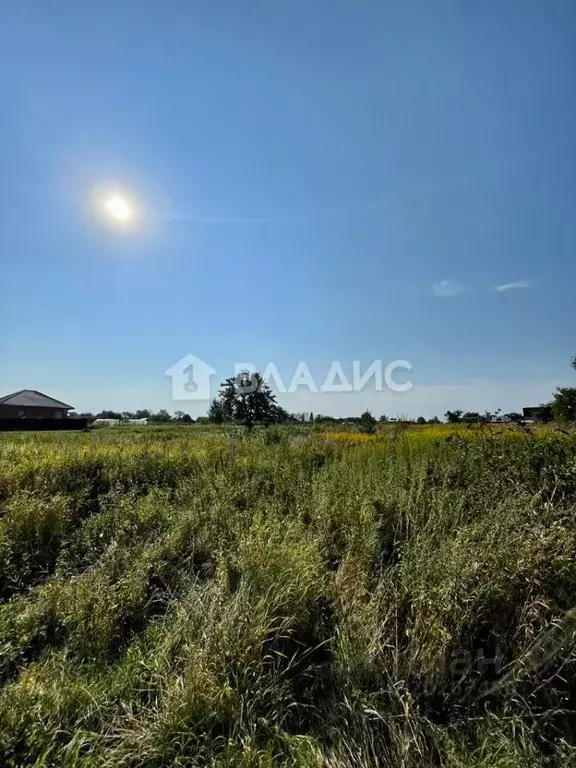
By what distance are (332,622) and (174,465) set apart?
357cm

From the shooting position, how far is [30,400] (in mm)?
33281

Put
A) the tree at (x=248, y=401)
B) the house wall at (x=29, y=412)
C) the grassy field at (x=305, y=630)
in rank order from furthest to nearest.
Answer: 1. the house wall at (x=29, y=412)
2. the tree at (x=248, y=401)
3. the grassy field at (x=305, y=630)

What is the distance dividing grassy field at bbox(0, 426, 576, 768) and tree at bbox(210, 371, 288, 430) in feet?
65.6

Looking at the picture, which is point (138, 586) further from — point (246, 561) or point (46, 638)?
point (246, 561)

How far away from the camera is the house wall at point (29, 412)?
1208 inches

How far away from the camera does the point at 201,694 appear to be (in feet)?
5.87

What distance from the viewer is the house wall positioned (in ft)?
101

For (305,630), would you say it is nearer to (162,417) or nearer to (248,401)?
(248,401)

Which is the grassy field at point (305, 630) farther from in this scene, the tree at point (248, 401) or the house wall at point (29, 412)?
the house wall at point (29, 412)

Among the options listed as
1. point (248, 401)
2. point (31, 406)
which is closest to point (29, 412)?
point (31, 406)

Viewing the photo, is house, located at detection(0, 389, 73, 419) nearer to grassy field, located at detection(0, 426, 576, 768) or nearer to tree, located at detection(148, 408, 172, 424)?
tree, located at detection(148, 408, 172, 424)

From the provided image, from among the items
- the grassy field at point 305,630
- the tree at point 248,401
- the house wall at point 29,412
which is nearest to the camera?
the grassy field at point 305,630

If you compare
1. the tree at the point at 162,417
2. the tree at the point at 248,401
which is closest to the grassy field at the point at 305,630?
the tree at the point at 248,401

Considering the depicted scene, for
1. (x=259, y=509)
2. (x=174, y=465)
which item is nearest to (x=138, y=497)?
(x=174, y=465)
